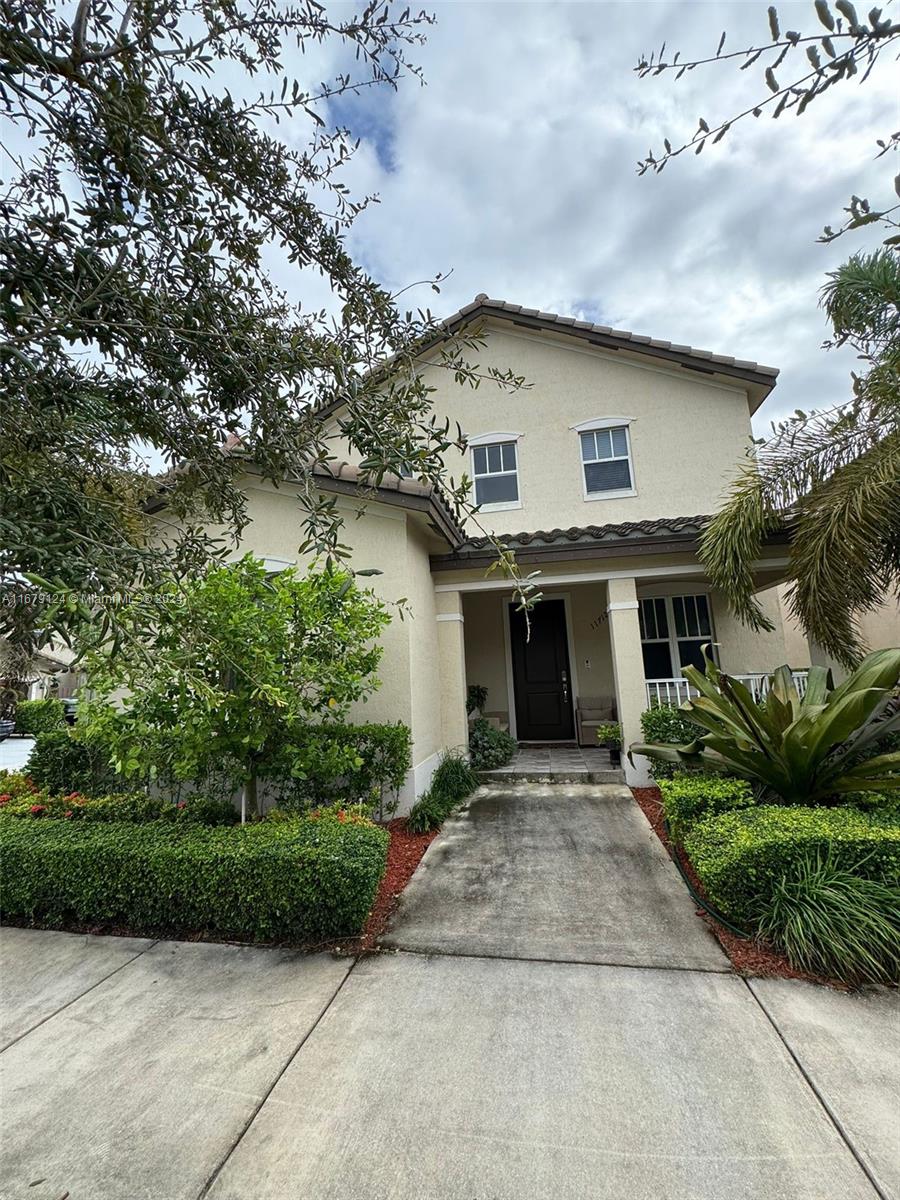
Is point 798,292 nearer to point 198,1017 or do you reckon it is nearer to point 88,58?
point 88,58

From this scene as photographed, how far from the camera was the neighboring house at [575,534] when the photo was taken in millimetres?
7492

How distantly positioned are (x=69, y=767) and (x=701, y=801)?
303 inches

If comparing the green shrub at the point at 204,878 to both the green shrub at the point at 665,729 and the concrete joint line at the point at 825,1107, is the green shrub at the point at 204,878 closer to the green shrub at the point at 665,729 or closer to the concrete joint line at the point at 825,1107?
the concrete joint line at the point at 825,1107

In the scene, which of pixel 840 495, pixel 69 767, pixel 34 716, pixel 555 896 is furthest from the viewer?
pixel 34 716

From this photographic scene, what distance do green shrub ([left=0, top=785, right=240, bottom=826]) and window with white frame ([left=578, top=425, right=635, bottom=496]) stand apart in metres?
8.42

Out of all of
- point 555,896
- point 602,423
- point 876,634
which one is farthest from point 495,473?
point 876,634

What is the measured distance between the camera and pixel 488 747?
859cm

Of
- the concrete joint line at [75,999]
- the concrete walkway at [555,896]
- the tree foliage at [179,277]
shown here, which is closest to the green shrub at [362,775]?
the concrete walkway at [555,896]

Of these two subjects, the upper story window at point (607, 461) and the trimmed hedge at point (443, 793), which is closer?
the trimmed hedge at point (443, 793)

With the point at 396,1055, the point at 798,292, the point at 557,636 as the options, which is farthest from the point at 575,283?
the point at 396,1055

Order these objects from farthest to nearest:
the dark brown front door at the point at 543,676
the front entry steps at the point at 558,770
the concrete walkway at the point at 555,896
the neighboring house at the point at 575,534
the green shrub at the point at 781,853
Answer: the dark brown front door at the point at 543,676, the front entry steps at the point at 558,770, the neighboring house at the point at 575,534, the concrete walkway at the point at 555,896, the green shrub at the point at 781,853

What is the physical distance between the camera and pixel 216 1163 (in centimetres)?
201

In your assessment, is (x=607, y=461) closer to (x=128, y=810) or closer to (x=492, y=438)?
(x=492, y=438)

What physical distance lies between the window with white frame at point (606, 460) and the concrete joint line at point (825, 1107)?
28.2 feet
